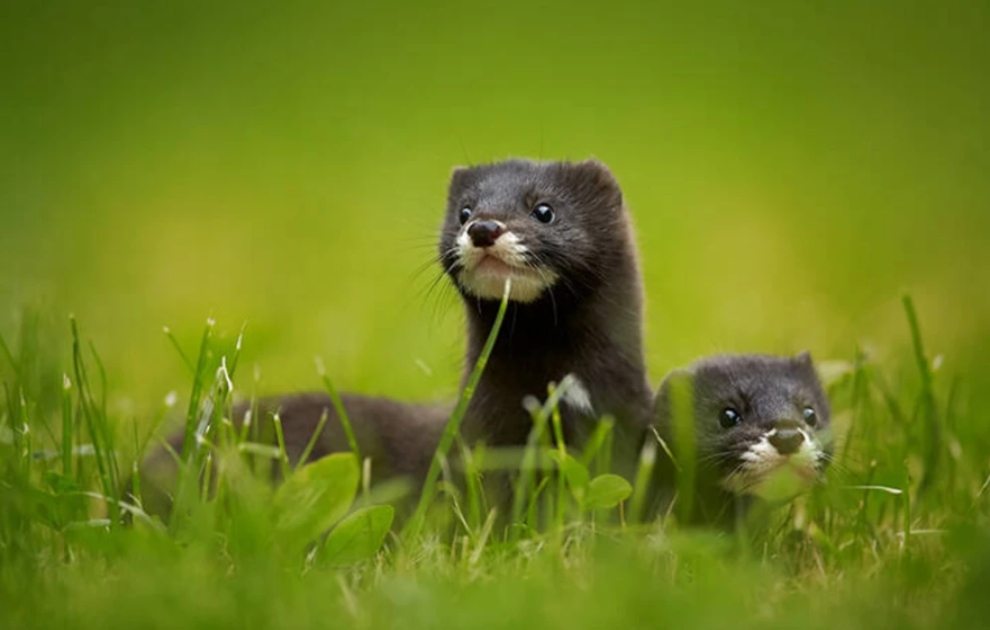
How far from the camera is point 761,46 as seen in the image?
19812 millimetres

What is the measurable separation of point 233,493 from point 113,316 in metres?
5.80


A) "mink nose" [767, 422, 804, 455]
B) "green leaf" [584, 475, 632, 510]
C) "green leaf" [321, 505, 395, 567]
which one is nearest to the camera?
"green leaf" [321, 505, 395, 567]

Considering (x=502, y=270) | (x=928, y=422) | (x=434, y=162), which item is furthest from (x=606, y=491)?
(x=434, y=162)

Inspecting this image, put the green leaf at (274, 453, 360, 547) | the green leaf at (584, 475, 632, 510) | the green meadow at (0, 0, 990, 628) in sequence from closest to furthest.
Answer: the green meadow at (0, 0, 990, 628), the green leaf at (274, 453, 360, 547), the green leaf at (584, 475, 632, 510)

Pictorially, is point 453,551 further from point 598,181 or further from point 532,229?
point 598,181

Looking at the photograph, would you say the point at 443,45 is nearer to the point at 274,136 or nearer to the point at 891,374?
the point at 274,136

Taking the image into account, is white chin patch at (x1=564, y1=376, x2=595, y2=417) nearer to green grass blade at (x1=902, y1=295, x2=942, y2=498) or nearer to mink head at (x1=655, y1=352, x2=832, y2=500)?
mink head at (x1=655, y1=352, x2=832, y2=500)

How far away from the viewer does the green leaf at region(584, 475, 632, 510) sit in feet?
14.7

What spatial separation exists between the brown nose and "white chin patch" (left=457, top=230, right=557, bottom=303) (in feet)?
3.50

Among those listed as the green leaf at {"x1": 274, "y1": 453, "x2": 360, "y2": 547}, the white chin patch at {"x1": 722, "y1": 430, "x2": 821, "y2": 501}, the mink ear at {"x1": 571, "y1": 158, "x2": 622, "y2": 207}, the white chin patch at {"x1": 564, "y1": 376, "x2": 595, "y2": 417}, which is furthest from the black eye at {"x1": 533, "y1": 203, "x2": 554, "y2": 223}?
the green leaf at {"x1": 274, "y1": 453, "x2": 360, "y2": 547}

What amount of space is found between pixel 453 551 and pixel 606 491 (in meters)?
0.53

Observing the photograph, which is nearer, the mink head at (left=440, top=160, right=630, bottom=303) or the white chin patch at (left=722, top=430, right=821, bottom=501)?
the white chin patch at (left=722, top=430, right=821, bottom=501)

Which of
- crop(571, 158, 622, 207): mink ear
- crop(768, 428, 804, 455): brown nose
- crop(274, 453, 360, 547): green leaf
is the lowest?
crop(274, 453, 360, 547): green leaf

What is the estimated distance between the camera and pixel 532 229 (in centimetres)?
550
